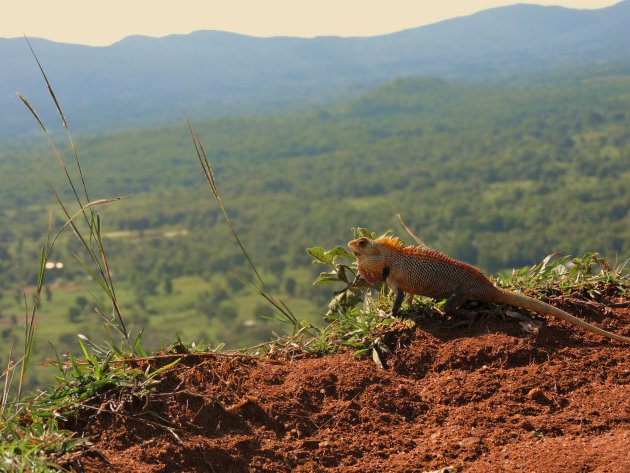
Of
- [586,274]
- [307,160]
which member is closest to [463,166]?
[307,160]

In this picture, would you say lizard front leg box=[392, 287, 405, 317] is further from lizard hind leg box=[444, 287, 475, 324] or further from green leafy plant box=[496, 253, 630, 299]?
green leafy plant box=[496, 253, 630, 299]

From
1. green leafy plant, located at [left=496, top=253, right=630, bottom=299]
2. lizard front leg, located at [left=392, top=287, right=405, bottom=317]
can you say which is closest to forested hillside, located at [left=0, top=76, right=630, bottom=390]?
green leafy plant, located at [left=496, top=253, right=630, bottom=299]

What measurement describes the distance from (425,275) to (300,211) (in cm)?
13869

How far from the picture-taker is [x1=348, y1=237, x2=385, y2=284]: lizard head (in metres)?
4.70

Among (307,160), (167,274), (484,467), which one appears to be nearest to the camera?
(484,467)

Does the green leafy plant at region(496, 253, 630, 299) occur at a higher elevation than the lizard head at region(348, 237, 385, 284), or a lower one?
lower

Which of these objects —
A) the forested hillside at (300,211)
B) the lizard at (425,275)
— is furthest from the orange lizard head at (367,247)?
the forested hillside at (300,211)

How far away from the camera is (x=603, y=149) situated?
15962 cm

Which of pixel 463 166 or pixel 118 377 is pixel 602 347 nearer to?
pixel 118 377

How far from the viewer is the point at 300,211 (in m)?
143

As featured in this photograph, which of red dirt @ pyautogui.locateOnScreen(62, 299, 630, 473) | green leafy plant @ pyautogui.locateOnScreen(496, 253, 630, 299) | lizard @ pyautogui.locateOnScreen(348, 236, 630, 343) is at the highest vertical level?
lizard @ pyautogui.locateOnScreen(348, 236, 630, 343)

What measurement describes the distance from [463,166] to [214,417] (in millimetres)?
164481

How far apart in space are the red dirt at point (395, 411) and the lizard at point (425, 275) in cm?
25

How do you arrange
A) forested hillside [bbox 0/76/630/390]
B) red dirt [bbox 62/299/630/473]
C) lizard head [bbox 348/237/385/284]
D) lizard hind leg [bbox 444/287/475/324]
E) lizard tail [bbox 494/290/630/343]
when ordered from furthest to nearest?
1. forested hillside [bbox 0/76/630/390]
2. lizard head [bbox 348/237/385/284]
3. lizard hind leg [bbox 444/287/475/324]
4. lizard tail [bbox 494/290/630/343]
5. red dirt [bbox 62/299/630/473]
